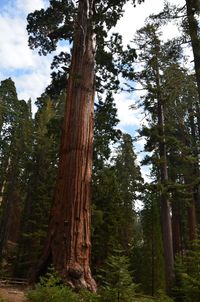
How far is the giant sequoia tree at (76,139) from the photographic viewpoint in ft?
25.6

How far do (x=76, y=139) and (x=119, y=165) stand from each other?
28929 mm

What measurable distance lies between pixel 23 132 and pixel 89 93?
26.4m

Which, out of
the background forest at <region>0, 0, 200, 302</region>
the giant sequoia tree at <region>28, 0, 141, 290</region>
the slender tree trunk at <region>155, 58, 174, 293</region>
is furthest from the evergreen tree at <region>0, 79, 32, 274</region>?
the giant sequoia tree at <region>28, 0, 141, 290</region>

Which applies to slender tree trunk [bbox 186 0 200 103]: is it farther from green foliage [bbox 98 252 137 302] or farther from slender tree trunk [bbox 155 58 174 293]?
green foliage [bbox 98 252 137 302]

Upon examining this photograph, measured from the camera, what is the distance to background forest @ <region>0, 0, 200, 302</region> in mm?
8180

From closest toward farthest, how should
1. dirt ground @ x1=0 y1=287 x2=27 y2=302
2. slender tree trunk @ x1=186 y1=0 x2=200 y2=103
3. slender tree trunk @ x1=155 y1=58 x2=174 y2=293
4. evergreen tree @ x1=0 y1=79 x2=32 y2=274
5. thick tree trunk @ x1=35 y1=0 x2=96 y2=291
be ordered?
dirt ground @ x1=0 y1=287 x2=27 y2=302
thick tree trunk @ x1=35 y1=0 x2=96 y2=291
slender tree trunk @ x1=186 y1=0 x2=200 y2=103
slender tree trunk @ x1=155 y1=58 x2=174 y2=293
evergreen tree @ x1=0 y1=79 x2=32 y2=274

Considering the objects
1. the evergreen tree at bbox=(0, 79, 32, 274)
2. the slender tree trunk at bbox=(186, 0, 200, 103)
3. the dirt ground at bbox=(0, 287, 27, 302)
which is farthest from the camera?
the evergreen tree at bbox=(0, 79, 32, 274)

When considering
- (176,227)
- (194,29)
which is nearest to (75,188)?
(194,29)

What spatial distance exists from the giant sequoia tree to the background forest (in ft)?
0.26

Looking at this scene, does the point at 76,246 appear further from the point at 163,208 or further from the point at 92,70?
the point at 163,208

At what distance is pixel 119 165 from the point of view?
37875 mm

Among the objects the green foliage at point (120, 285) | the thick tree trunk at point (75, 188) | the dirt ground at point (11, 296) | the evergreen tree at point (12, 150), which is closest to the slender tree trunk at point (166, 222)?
the thick tree trunk at point (75, 188)

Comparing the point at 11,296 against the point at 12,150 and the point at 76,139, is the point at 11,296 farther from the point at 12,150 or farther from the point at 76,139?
the point at 12,150

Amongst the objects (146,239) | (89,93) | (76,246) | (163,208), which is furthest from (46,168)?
(76,246)
